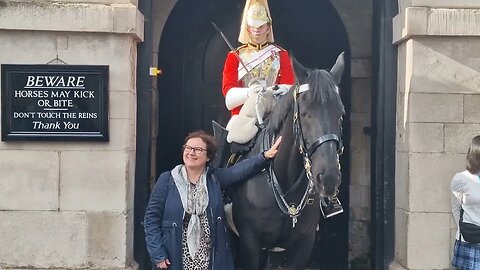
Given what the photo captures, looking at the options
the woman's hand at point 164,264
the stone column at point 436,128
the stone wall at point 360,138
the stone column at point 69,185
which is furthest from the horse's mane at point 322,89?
the stone wall at point 360,138

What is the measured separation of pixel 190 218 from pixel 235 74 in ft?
5.81

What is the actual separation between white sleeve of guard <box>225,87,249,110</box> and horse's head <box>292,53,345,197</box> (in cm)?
114

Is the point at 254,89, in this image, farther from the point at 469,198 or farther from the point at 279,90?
the point at 469,198

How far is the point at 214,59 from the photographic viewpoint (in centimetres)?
736

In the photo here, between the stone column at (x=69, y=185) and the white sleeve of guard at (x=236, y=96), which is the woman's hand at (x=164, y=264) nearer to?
the stone column at (x=69, y=185)

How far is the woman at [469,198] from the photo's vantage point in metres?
5.07

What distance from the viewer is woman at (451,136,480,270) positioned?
5070mm

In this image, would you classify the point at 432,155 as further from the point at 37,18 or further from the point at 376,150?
the point at 37,18

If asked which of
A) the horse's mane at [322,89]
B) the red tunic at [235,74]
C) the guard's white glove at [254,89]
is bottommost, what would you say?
the horse's mane at [322,89]

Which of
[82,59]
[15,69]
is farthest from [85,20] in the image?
[15,69]

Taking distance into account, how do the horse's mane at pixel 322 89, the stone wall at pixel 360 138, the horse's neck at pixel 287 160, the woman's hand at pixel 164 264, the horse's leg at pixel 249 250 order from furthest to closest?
the stone wall at pixel 360 138
the horse's leg at pixel 249 250
the horse's neck at pixel 287 160
the woman's hand at pixel 164 264
the horse's mane at pixel 322 89

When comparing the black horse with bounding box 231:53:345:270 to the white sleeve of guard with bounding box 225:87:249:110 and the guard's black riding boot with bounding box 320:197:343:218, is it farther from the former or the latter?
the white sleeve of guard with bounding box 225:87:249:110

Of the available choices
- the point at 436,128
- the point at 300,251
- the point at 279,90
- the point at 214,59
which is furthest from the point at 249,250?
the point at 214,59

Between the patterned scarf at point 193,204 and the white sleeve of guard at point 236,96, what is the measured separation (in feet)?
3.93
